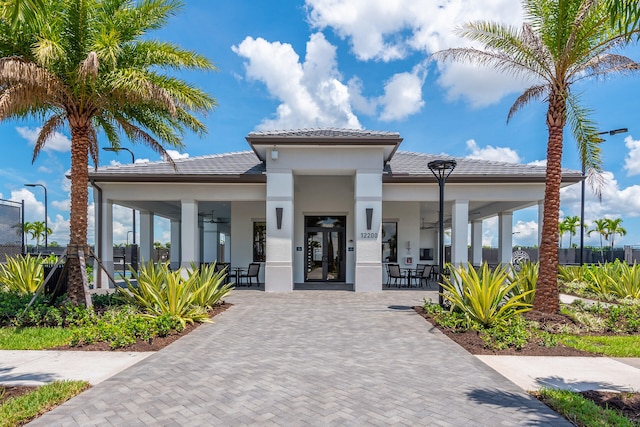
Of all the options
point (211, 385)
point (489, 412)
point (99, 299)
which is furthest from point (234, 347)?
point (99, 299)

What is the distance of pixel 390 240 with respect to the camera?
18.9 meters

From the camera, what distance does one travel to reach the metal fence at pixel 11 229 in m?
18.7

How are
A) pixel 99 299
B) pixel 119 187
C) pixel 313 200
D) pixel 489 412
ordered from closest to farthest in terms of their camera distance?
pixel 489 412, pixel 99 299, pixel 119 187, pixel 313 200

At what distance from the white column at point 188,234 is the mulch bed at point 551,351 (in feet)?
27.7

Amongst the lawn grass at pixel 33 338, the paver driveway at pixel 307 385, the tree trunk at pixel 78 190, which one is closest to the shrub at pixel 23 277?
the tree trunk at pixel 78 190

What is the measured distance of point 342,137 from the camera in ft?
46.1

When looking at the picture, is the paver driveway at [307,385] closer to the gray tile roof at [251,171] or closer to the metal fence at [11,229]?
the gray tile roof at [251,171]

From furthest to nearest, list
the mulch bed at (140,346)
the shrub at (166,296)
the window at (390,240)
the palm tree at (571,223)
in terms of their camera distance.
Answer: the palm tree at (571,223), the window at (390,240), the shrub at (166,296), the mulch bed at (140,346)

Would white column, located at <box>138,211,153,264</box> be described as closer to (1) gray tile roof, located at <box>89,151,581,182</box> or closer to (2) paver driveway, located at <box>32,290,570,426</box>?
(1) gray tile roof, located at <box>89,151,581,182</box>

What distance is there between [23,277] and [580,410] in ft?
44.6

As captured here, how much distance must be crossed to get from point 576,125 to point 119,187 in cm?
1502

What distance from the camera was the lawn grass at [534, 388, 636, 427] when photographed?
4.00 metres

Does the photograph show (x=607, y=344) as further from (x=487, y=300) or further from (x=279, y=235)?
(x=279, y=235)

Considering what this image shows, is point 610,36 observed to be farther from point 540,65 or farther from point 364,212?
point 364,212
